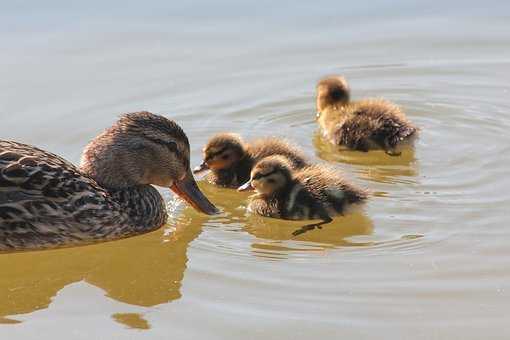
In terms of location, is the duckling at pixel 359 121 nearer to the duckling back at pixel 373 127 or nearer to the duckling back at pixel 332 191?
the duckling back at pixel 373 127

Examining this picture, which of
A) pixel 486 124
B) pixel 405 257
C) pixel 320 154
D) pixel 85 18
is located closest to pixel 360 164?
pixel 320 154

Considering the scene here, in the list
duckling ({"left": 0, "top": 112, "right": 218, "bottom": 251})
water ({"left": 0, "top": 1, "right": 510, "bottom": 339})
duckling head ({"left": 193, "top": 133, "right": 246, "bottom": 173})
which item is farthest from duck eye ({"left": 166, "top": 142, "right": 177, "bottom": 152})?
duckling head ({"left": 193, "top": 133, "right": 246, "bottom": 173})

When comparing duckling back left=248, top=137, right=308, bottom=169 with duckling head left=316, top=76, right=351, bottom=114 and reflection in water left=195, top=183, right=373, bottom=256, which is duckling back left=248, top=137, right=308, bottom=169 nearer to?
reflection in water left=195, top=183, right=373, bottom=256

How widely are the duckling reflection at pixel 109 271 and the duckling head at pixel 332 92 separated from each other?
148cm

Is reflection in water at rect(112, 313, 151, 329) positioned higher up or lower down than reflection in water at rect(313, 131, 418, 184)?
lower down

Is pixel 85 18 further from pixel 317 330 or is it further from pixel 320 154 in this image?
pixel 317 330

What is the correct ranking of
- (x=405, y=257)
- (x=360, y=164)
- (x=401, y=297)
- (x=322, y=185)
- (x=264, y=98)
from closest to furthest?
(x=401, y=297) < (x=405, y=257) < (x=322, y=185) < (x=360, y=164) < (x=264, y=98)

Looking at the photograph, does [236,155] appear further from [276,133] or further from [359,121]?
[359,121]

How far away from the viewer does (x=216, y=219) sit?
18.2 feet

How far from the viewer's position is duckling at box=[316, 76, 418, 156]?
6.21 m

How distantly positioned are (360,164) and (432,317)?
6.80 ft

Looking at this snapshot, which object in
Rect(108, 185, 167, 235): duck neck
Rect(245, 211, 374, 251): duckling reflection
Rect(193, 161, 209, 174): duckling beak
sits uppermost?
Rect(193, 161, 209, 174): duckling beak

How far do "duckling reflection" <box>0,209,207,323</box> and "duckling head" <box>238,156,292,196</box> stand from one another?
0.37 meters

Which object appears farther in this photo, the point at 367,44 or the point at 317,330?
the point at 367,44
